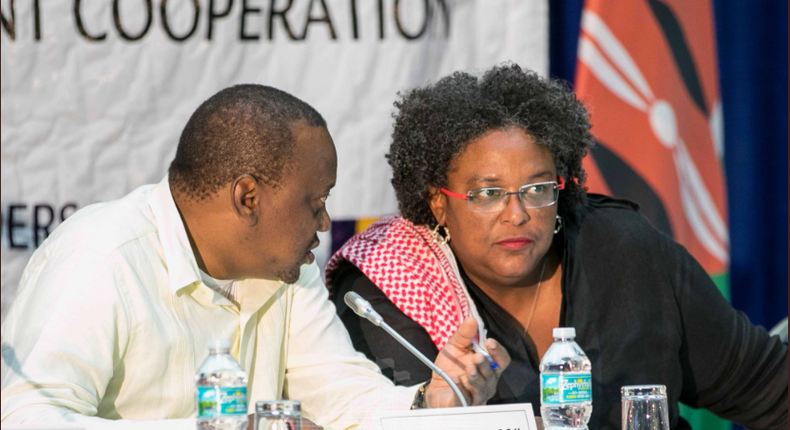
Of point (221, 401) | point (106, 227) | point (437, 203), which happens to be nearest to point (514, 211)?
point (437, 203)

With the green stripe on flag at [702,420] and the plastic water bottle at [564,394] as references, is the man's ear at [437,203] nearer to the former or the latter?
the plastic water bottle at [564,394]

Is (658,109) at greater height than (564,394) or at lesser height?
greater

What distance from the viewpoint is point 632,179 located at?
9.89ft

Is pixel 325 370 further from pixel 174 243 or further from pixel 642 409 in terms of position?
pixel 642 409

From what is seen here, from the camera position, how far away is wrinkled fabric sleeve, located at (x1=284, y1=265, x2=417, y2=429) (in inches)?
74.9

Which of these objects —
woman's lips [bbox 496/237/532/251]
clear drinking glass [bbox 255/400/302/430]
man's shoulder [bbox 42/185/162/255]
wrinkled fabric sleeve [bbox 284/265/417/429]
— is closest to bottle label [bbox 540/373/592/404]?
wrinkled fabric sleeve [bbox 284/265/417/429]

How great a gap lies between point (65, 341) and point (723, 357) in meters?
1.79

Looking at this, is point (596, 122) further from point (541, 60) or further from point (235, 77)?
point (235, 77)

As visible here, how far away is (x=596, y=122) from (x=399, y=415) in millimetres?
1805

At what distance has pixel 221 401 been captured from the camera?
132 centimetres

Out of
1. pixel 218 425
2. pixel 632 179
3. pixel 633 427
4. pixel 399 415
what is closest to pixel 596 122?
pixel 632 179

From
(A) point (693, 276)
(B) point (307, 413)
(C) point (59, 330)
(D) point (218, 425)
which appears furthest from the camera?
(A) point (693, 276)

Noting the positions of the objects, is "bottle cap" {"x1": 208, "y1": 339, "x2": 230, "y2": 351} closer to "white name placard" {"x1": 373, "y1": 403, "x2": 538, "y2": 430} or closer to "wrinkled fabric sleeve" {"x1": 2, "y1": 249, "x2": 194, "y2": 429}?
"wrinkled fabric sleeve" {"x1": 2, "y1": 249, "x2": 194, "y2": 429}

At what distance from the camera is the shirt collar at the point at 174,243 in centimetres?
170
